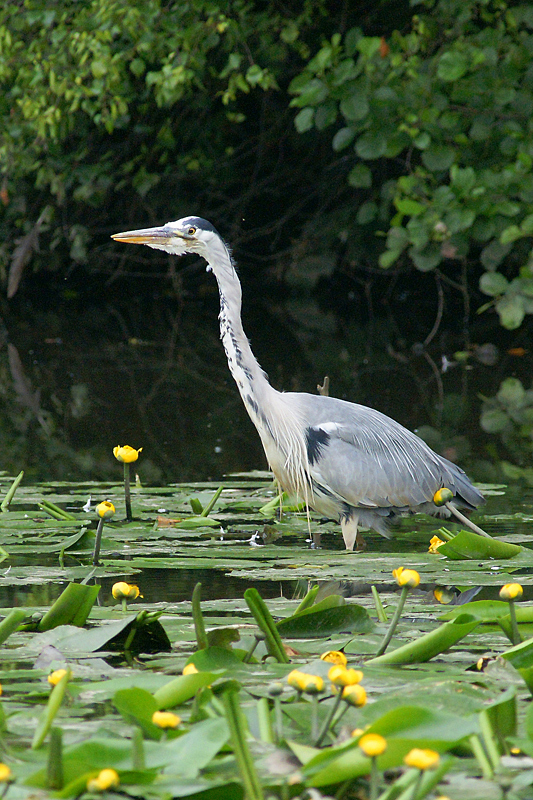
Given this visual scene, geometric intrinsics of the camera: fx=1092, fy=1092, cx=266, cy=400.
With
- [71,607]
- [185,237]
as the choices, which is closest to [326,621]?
[71,607]

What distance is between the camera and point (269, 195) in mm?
14531

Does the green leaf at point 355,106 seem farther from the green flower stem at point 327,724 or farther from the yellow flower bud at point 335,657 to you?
the green flower stem at point 327,724

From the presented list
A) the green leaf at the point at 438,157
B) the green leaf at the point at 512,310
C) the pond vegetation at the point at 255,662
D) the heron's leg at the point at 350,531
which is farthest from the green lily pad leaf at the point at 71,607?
the green leaf at the point at 438,157

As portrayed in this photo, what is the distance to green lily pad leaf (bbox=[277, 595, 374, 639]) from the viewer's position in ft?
7.68

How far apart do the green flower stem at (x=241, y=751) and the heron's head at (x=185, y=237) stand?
8.16 feet

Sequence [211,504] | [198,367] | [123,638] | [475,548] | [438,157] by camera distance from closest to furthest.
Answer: [123,638], [475,548], [211,504], [438,157], [198,367]

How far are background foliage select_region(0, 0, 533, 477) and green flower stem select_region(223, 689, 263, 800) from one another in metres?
3.29

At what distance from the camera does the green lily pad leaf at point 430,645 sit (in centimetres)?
207

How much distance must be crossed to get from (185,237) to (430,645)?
2.13 m

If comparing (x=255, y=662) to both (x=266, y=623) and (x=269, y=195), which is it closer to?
(x=266, y=623)

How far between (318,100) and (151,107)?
4.59 m

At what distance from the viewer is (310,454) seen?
3.79 m

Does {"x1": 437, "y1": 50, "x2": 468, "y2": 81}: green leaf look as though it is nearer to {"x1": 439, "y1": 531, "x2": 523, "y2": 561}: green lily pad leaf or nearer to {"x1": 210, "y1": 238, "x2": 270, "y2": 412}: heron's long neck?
{"x1": 210, "y1": 238, "x2": 270, "y2": 412}: heron's long neck

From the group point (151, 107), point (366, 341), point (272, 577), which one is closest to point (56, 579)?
point (272, 577)
